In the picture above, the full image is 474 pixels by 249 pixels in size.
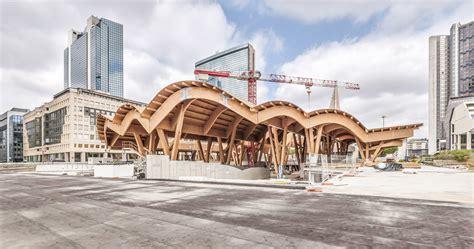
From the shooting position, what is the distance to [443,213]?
7699 mm

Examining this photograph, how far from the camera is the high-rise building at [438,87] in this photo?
550 feet

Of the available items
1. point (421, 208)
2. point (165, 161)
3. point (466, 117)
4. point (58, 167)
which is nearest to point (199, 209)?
point (421, 208)

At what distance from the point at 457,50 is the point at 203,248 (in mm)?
213584

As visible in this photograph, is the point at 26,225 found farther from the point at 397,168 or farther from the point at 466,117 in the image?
the point at 466,117

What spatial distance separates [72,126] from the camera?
318ft

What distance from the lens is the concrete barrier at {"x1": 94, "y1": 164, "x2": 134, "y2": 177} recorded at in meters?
31.3

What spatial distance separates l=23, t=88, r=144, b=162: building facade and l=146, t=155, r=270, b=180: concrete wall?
240ft

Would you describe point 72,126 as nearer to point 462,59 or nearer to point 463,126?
point 463,126

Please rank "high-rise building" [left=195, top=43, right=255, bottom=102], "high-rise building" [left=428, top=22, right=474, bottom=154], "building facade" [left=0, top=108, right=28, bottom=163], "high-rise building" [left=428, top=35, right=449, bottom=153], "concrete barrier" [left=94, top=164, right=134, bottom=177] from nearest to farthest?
"concrete barrier" [left=94, top=164, right=134, bottom=177], "building facade" [left=0, top=108, right=28, bottom=163], "high-rise building" [left=428, top=22, right=474, bottom=154], "high-rise building" [left=428, top=35, right=449, bottom=153], "high-rise building" [left=195, top=43, right=255, bottom=102]

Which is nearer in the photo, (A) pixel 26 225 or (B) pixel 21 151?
(A) pixel 26 225

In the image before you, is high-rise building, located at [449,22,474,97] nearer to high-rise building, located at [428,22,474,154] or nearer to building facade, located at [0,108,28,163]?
high-rise building, located at [428,22,474,154]

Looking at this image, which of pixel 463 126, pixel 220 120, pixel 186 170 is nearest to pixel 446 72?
pixel 463 126

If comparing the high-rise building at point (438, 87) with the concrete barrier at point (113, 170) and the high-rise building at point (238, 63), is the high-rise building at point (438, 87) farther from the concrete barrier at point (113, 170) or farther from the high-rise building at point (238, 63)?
the concrete barrier at point (113, 170)

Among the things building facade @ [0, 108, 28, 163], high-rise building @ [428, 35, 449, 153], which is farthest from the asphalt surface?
high-rise building @ [428, 35, 449, 153]
